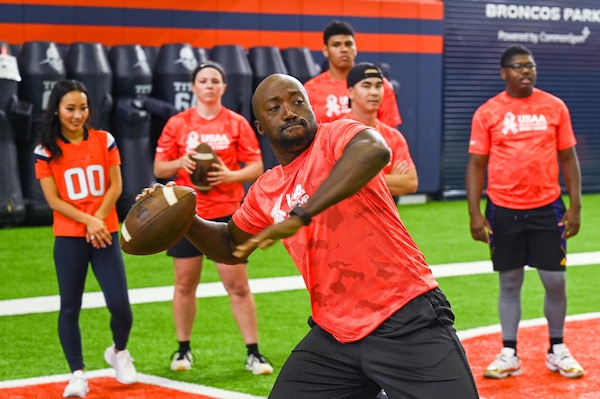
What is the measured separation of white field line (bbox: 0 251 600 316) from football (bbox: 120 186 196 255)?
4.68 meters

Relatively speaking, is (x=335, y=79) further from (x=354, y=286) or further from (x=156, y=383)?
(x=354, y=286)

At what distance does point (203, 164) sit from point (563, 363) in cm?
269

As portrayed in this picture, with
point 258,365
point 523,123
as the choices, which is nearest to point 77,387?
point 258,365

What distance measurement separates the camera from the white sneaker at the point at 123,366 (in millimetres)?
6285

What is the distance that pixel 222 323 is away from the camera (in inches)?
316

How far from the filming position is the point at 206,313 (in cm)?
841

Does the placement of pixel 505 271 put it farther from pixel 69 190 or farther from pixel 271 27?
pixel 271 27

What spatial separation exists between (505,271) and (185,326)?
2.19 m

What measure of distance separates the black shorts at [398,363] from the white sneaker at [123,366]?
103 inches

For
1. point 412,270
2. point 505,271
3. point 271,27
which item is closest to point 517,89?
point 505,271

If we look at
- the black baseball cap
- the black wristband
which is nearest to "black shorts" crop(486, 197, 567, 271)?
the black baseball cap

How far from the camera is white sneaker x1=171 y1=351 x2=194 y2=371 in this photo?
6.63 m

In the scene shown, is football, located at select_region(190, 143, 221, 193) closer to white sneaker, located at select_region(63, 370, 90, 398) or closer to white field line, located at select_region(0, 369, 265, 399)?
white field line, located at select_region(0, 369, 265, 399)

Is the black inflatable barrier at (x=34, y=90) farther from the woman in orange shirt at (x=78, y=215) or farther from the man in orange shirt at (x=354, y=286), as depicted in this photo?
the man in orange shirt at (x=354, y=286)
